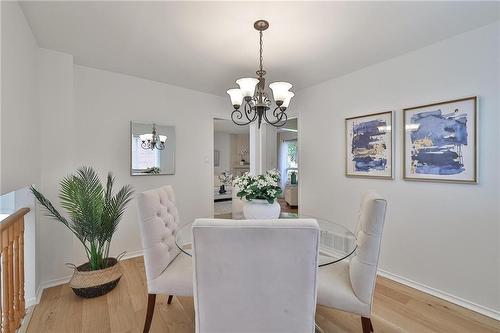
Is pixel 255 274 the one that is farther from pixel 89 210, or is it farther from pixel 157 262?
pixel 89 210

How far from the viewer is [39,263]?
2.22m

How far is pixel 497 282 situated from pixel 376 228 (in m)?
1.45

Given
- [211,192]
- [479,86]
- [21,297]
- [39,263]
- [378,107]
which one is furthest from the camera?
[211,192]

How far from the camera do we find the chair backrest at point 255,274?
0.92 metres

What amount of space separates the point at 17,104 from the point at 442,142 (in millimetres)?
3451

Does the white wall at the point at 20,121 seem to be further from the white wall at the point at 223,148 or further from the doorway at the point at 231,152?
the white wall at the point at 223,148

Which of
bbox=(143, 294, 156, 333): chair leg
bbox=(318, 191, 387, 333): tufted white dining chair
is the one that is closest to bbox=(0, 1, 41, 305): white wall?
bbox=(143, 294, 156, 333): chair leg

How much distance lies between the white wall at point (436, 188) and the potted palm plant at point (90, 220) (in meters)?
2.55

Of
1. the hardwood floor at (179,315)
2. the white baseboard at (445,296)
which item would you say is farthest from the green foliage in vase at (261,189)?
the white baseboard at (445,296)

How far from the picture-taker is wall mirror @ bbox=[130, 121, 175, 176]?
2949 millimetres

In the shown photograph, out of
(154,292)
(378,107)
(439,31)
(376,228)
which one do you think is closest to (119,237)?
(154,292)

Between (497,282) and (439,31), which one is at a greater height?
(439,31)

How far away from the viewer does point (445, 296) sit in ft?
6.75

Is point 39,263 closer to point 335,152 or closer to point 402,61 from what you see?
point 335,152
